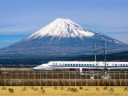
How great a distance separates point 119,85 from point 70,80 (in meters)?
5.74

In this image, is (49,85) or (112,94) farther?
(49,85)

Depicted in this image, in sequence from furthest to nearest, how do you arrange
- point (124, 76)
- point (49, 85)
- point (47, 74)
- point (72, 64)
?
point (72, 64)
point (47, 74)
point (124, 76)
point (49, 85)

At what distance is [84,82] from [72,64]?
67.4 m

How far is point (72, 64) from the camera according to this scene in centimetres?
13425

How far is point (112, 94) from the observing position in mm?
51156

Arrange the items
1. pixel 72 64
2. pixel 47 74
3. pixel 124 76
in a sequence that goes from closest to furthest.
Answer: pixel 124 76, pixel 47 74, pixel 72 64

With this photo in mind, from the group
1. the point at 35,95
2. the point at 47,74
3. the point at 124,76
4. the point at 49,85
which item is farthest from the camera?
the point at 47,74

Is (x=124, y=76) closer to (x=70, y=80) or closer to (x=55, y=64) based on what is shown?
(x=70, y=80)

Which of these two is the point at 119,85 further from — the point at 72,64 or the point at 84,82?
the point at 72,64

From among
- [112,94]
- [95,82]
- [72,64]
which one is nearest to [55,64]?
[72,64]

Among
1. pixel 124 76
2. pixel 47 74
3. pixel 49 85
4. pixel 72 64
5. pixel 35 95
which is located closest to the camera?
pixel 35 95

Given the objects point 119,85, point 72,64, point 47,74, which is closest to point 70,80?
point 119,85

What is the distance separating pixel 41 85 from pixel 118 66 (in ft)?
235

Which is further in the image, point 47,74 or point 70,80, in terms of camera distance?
point 47,74
